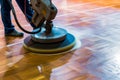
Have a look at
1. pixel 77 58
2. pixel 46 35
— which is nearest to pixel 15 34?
pixel 46 35

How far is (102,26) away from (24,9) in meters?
0.78

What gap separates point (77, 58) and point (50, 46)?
0.26m

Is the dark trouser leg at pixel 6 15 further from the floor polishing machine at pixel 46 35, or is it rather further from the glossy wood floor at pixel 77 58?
the floor polishing machine at pixel 46 35

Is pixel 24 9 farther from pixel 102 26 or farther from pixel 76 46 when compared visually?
pixel 102 26

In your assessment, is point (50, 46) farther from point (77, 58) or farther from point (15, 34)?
point (15, 34)

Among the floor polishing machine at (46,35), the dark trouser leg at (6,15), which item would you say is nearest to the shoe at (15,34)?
the dark trouser leg at (6,15)

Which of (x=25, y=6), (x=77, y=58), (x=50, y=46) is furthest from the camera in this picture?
(x=25, y=6)

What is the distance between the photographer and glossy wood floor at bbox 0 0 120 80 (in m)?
1.47

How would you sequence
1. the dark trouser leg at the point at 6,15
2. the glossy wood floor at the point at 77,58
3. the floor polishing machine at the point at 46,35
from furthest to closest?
1. the dark trouser leg at the point at 6,15
2. the floor polishing machine at the point at 46,35
3. the glossy wood floor at the point at 77,58

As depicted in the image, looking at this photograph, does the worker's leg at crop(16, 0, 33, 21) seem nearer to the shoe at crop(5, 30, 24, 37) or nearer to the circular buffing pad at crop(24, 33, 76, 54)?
the shoe at crop(5, 30, 24, 37)

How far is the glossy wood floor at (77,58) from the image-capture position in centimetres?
147

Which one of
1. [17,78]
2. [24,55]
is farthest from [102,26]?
[17,78]

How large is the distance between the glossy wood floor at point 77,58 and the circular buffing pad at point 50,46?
47 millimetres

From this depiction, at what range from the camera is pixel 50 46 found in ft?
6.03
